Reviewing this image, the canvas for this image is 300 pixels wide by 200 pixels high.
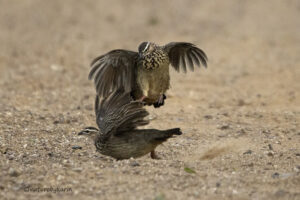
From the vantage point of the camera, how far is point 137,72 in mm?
8367

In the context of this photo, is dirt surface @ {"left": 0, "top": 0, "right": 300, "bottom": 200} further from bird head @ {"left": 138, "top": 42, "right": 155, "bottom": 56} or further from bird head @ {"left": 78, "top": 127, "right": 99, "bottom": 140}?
bird head @ {"left": 138, "top": 42, "right": 155, "bottom": 56}

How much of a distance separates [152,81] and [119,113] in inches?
51.0

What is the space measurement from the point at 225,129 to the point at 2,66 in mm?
7796

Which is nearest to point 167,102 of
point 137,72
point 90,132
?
point 137,72

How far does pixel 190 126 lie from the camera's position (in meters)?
9.18

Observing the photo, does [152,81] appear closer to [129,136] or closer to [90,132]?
[90,132]

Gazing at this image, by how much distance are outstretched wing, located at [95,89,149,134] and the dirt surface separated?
0.46 meters

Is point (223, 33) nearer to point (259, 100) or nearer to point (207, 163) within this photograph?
point (259, 100)

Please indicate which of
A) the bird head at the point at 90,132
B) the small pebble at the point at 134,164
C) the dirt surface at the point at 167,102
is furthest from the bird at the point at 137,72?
the small pebble at the point at 134,164

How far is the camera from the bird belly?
27.2ft

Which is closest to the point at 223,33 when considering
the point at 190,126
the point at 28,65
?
the point at 28,65

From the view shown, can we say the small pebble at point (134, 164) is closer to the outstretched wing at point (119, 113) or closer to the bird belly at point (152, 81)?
the outstretched wing at point (119, 113)

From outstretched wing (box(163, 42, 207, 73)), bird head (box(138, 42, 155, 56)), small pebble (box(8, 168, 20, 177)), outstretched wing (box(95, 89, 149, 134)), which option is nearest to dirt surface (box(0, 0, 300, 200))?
small pebble (box(8, 168, 20, 177))

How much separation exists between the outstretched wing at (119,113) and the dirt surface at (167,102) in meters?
0.46
